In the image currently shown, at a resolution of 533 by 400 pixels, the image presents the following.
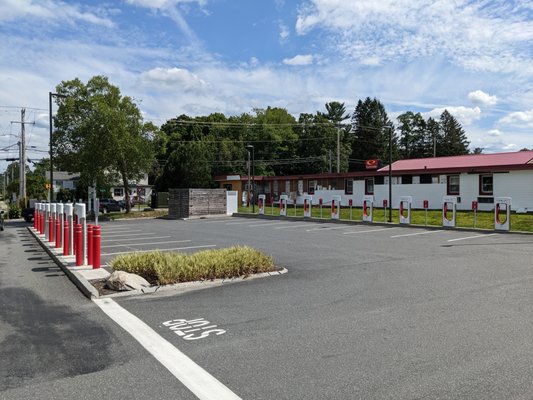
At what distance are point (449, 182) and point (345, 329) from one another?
3080 cm

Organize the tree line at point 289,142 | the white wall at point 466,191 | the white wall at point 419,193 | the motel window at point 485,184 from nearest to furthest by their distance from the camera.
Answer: the white wall at point 466,191
the motel window at point 485,184
the white wall at point 419,193
the tree line at point 289,142

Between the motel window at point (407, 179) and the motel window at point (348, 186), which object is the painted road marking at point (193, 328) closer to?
the motel window at point (407, 179)

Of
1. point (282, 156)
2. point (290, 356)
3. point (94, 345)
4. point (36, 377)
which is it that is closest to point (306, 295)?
point (290, 356)

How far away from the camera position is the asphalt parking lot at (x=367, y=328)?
437cm

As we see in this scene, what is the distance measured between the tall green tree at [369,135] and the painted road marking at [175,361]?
82766mm

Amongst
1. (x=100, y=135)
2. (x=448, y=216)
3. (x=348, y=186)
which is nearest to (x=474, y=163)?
(x=348, y=186)

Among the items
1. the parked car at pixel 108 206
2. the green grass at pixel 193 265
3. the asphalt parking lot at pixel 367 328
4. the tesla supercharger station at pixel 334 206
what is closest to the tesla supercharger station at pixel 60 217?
the green grass at pixel 193 265

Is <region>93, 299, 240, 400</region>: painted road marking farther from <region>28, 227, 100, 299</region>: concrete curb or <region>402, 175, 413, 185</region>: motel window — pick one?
<region>402, 175, 413, 185</region>: motel window

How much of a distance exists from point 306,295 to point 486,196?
27406 millimetres

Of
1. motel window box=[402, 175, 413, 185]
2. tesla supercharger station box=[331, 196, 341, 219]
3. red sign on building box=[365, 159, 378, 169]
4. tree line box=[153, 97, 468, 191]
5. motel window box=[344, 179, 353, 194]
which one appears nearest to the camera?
tesla supercharger station box=[331, 196, 341, 219]

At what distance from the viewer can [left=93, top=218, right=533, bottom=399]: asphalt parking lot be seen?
4.37m

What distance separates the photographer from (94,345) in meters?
5.62

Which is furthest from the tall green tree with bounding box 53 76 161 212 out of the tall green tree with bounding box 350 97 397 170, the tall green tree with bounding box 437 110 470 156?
the tall green tree with bounding box 437 110 470 156

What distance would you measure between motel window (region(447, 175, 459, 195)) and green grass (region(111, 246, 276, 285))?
26.7 m
